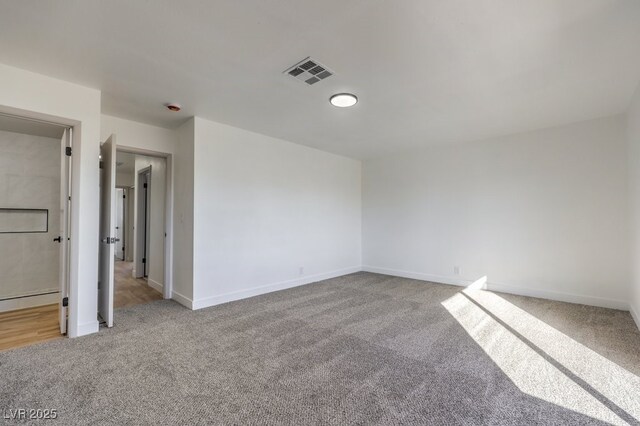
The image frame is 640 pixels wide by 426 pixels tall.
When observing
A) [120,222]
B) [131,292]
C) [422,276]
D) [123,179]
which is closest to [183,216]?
[131,292]

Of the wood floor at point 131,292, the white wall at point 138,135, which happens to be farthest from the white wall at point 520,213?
the wood floor at point 131,292

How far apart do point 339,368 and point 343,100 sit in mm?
2709

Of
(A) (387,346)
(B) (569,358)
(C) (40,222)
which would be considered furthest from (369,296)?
(C) (40,222)

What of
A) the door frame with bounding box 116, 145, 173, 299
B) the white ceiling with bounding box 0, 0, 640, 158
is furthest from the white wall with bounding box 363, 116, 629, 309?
the door frame with bounding box 116, 145, 173, 299

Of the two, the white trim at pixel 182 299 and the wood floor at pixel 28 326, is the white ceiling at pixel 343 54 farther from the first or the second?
the wood floor at pixel 28 326

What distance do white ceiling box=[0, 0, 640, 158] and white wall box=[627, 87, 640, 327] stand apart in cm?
25

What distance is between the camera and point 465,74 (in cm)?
275

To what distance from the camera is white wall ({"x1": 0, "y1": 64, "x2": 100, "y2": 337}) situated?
289cm

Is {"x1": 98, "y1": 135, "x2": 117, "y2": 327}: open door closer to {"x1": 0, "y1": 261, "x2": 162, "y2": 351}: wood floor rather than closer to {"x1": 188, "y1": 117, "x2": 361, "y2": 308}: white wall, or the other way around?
{"x1": 0, "y1": 261, "x2": 162, "y2": 351}: wood floor

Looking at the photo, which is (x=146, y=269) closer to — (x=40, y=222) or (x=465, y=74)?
(x=40, y=222)

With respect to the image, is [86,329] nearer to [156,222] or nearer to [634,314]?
[156,222]

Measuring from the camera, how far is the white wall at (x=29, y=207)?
4047 mm

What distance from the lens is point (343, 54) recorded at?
2.42 meters

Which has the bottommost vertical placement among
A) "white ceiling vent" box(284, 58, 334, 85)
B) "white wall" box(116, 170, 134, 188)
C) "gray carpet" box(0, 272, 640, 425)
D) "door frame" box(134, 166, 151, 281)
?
"gray carpet" box(0, 272, 640, 425)
